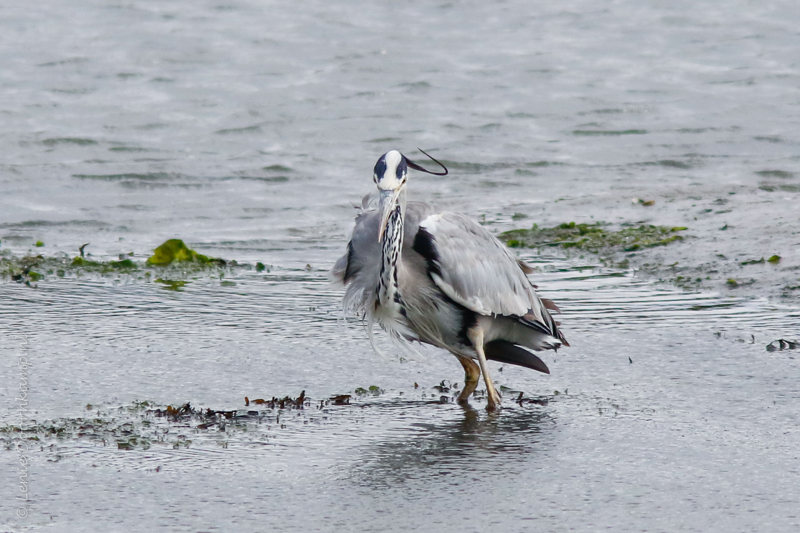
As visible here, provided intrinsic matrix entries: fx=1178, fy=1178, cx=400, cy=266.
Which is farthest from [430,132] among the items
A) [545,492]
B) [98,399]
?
[545,492]

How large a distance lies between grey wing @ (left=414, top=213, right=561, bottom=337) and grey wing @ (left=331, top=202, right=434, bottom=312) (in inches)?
2.6

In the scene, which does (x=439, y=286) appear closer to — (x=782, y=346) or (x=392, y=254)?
(x=392, y=254)

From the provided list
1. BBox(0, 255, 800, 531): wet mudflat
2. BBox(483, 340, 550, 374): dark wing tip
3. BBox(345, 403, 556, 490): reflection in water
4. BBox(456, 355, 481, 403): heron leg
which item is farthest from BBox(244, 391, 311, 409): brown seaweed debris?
BBox(483, 340, 550, 374): dark wing tip

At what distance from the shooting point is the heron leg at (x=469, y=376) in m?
5.36

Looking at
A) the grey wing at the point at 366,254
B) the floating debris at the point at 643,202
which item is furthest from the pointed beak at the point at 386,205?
the floating debris at the point at 643,202

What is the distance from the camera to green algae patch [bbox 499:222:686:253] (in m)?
8.66

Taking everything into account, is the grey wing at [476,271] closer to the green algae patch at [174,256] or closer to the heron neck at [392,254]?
the heron neck at [392,254]

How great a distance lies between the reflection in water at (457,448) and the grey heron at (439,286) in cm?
23

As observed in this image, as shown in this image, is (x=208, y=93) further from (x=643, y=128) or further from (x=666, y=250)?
(x=666, y=250)

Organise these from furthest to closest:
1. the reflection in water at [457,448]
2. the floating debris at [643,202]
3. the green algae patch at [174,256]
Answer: the floating debris at [643,202]
the green algae patch at [174,256]
the reflection in water at [457,448]

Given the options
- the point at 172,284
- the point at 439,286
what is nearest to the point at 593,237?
the point at 172,284

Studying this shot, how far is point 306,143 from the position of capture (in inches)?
540

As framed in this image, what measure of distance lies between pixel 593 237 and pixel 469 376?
3719 mm

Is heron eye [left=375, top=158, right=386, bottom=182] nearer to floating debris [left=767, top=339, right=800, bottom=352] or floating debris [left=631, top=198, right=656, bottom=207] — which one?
floating debris [left=767, top=339, right=800, bottom=352]
